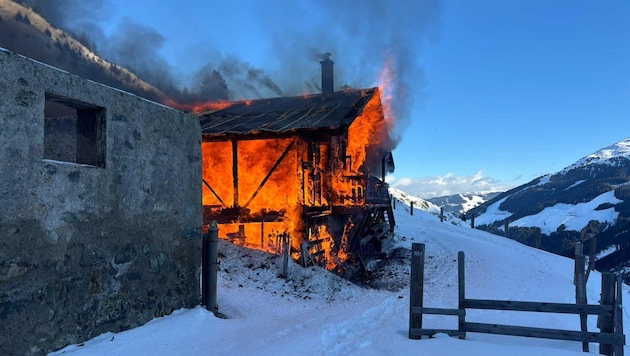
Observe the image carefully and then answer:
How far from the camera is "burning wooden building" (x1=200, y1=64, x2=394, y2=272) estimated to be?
1445cm

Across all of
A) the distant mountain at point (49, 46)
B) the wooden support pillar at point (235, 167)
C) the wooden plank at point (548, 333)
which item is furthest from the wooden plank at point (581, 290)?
the distant mountain at point (49, 46)

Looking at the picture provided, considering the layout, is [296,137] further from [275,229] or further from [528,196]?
[528,196]

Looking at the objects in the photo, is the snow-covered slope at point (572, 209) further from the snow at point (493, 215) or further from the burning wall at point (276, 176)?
the burning wall at point (276, 176)

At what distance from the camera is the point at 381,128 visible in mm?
22875

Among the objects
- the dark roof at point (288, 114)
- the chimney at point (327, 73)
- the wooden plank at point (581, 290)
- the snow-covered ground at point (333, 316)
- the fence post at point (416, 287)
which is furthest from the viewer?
the chimney at point (327, 73)

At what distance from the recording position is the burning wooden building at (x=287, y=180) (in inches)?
569

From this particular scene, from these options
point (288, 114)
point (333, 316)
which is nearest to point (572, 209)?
point (288, 114)

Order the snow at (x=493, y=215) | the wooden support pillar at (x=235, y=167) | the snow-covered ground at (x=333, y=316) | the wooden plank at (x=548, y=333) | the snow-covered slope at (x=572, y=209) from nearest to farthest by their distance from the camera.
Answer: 1. the snow-covered ground at (x=333, y=316)
2. the wooden plank at (x=548, y=333)
3. the wooden support pillar at (x=235, y=167)
4. the snow-covered slope at (x=572, y=209)
5. the snow at (x=493, y=215)

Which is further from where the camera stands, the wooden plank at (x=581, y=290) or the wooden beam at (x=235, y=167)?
the wooden beam at (x=235, y=167)

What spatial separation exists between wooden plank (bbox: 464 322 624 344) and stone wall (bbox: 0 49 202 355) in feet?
16.1

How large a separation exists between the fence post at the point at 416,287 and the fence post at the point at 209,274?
353 cm

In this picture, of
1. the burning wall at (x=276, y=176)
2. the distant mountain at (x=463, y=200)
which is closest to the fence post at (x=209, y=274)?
the burning wall at (x=276, y=176)

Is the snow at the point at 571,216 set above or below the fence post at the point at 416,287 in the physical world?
below

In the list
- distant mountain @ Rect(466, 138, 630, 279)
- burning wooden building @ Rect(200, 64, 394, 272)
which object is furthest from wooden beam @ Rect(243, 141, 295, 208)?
distant mountain @ Rect(466, 138, 630, 279)
